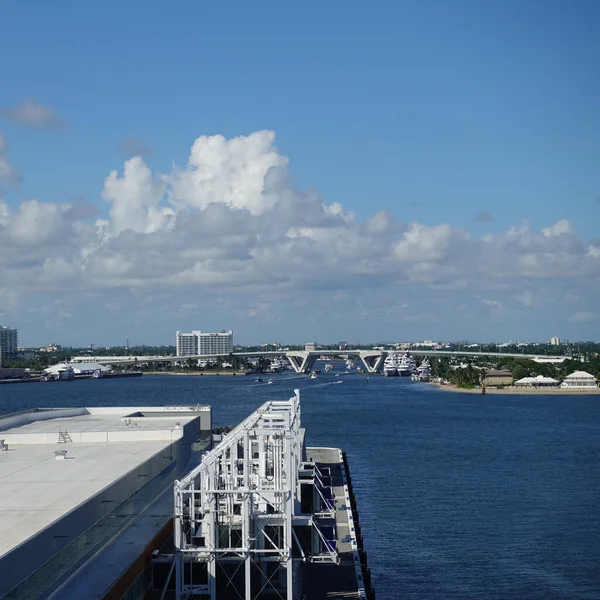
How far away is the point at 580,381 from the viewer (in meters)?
104

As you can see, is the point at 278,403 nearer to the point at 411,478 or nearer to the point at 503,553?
the point at 503,553

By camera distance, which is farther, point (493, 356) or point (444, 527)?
point (493, 356)

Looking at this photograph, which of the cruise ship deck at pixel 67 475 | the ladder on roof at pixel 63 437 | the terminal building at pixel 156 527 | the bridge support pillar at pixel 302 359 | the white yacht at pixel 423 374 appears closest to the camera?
the cruise ship deck at pixel 67 475

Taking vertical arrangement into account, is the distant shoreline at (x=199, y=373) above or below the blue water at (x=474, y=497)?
above

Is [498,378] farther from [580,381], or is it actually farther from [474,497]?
[474,497]

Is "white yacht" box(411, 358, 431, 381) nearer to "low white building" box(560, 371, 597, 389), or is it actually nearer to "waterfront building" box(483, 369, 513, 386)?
"waterfront building" box(483, 369, 513, 386)

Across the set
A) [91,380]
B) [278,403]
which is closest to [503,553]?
[278,403]

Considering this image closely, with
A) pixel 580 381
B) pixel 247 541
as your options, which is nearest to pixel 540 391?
pixel 580 381

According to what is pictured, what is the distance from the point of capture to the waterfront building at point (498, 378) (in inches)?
4498

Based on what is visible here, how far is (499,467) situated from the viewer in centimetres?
4222

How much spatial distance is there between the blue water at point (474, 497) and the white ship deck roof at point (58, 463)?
7.31 meters

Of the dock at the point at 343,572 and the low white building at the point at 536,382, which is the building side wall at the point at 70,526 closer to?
the dock at the point at 343,572

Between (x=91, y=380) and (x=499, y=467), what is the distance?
408 ft

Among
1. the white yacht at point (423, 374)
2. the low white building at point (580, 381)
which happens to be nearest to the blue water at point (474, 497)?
the low white building at point (580, 381)
